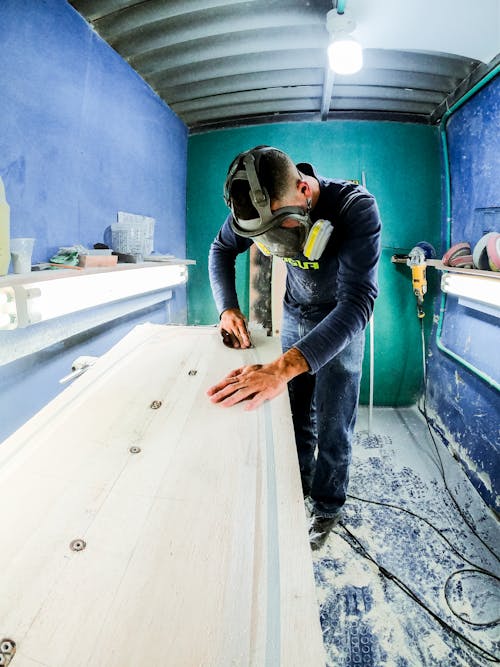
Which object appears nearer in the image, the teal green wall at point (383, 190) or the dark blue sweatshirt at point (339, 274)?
the dark blue sweatshirt at point (339, 274)

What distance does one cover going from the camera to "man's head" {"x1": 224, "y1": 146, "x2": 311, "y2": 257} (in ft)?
4.18

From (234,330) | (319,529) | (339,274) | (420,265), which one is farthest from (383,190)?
(319,529)

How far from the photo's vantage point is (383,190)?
3420 mm

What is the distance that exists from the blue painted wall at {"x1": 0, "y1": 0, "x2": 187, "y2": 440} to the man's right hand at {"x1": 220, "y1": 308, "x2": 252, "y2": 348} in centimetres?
84

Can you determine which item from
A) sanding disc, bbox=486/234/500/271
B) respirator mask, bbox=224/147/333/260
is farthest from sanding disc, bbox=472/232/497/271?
respirator mask, bbox=224/147/333/260

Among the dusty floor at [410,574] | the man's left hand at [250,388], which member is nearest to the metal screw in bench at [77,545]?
the man's left hand at [250,388]

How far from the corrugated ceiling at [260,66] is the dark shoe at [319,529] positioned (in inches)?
108

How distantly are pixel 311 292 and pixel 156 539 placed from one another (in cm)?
143

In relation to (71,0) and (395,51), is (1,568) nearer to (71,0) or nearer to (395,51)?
(71,0)

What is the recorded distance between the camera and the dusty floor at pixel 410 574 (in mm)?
1489

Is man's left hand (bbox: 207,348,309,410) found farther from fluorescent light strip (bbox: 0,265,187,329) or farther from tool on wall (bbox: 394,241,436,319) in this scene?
tool on wall (bbox: 394,241,436,319)

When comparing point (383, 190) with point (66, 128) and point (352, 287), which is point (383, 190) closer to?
point (352, 287)

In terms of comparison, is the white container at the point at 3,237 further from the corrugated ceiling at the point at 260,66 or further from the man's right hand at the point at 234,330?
the corrugated ceiling at the point at 260,66

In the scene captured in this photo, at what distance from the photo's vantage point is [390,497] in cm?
239
